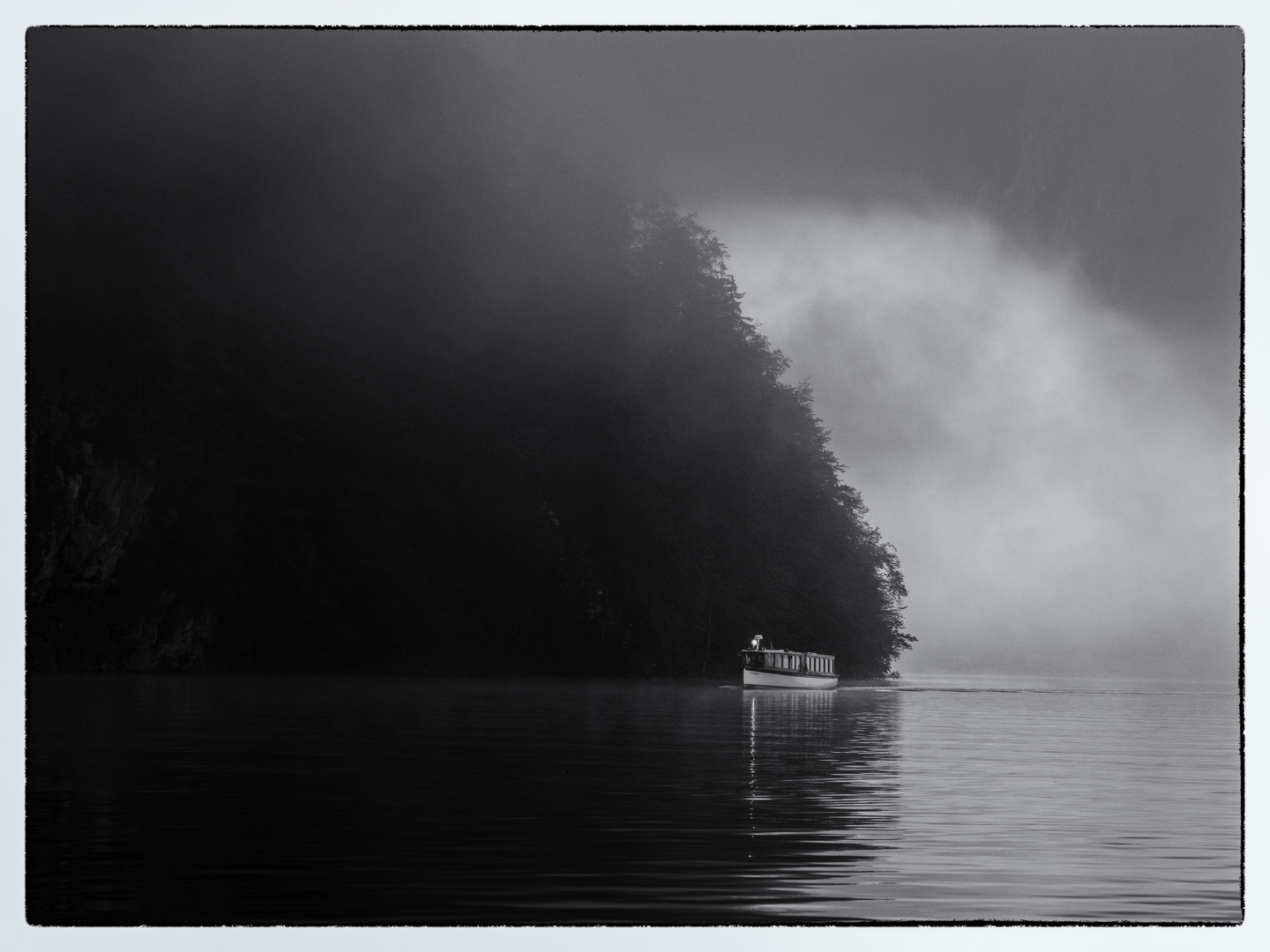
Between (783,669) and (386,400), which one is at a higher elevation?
(386,400)

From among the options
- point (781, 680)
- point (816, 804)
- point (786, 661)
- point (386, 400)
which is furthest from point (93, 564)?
point (816, 804)

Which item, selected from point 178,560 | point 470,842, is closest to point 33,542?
point 178,560

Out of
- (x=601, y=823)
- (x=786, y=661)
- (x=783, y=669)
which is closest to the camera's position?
(x=601, y=823)

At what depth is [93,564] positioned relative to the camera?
28484 millimetres

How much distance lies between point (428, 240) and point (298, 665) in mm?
8846

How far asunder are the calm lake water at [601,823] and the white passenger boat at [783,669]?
16.9m

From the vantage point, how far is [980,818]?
10398mm

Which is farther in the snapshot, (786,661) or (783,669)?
(786,661)

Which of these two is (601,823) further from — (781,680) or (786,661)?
(786,661)

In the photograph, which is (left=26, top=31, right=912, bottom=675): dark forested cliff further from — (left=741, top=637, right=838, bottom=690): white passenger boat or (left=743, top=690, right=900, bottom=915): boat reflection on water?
(left=743, top=690, right=900, bottom=915): boat reflection on water

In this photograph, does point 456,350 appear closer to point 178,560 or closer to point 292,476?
point 292,476

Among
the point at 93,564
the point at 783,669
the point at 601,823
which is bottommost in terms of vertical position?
the point at 783,669

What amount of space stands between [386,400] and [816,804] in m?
24.9

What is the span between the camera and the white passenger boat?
3538cm
